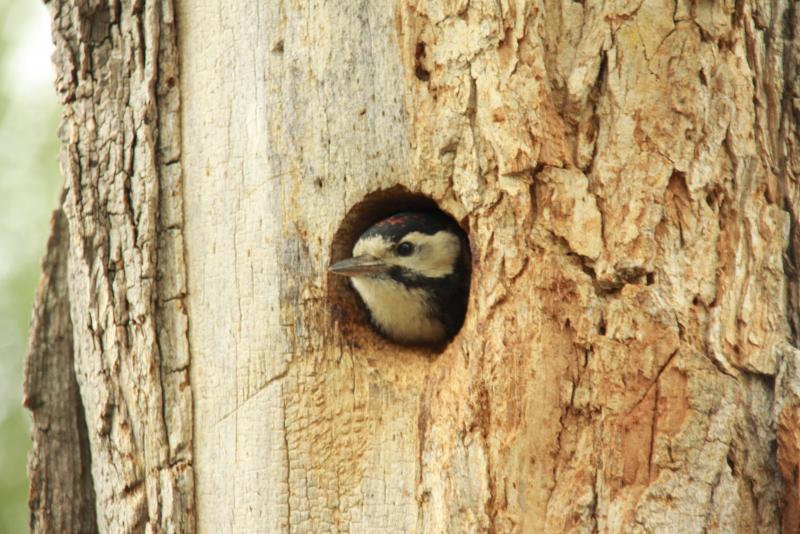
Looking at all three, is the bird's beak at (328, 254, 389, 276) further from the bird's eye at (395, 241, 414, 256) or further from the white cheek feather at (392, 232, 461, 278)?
the white cheek feather at (392, 232, 461, 278)

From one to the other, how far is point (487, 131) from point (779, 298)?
1086mm

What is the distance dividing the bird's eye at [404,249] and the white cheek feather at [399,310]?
0.13 m

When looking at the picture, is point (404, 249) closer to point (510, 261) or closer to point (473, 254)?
point (473, 254)

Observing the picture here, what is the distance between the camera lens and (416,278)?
440 cm

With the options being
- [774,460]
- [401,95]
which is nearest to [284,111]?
[401,95]

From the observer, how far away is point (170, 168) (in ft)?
11.8

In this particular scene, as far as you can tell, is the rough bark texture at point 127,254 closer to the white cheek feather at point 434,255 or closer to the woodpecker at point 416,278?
the woodpecker at point 416,278

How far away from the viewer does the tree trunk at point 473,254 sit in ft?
9.67

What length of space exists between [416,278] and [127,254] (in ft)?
4.49

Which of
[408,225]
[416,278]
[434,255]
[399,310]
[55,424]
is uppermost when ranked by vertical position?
[408,225]

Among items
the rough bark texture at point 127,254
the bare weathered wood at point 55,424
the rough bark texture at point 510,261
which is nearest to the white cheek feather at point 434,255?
the rough bark texture at point 510,261

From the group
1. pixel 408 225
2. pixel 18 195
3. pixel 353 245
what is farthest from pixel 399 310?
pixel 18 195

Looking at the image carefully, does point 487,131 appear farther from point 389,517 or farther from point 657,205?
point 389,517

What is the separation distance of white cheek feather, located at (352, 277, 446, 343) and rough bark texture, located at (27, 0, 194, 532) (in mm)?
808
